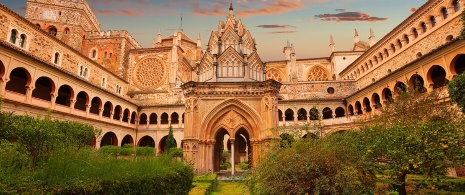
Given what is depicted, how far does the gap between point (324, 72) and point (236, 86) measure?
107 feet

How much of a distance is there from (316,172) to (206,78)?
42.2 ft

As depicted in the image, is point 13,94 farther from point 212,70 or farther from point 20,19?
point 212,70

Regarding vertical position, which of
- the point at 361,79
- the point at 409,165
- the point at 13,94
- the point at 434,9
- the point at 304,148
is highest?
the point at 434,9

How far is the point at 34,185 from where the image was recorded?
3865 mm

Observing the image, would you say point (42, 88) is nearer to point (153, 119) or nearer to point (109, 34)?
point (153, 119)

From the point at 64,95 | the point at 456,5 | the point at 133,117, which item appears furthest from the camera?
the point at 133,117

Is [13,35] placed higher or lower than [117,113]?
higher

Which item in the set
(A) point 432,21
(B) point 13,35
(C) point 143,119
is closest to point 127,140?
(C) point 143,119

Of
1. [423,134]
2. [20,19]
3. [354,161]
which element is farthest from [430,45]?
[20,19]

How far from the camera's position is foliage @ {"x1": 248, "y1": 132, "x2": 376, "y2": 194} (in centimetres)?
576

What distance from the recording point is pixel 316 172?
605 cm

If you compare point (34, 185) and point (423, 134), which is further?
point (423, 134)

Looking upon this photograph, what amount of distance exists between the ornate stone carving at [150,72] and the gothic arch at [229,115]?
24.8 meters

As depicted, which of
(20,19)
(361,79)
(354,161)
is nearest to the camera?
(354,161)
